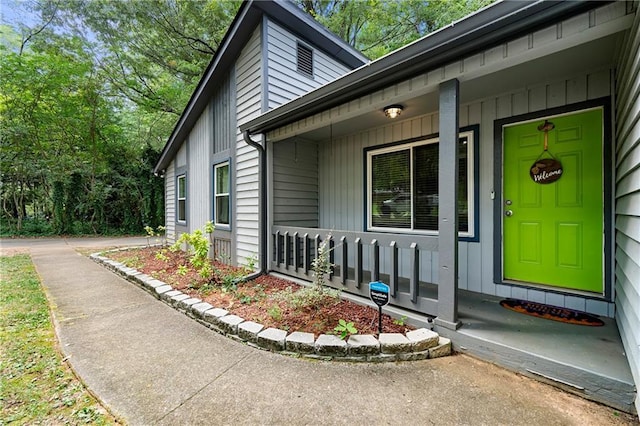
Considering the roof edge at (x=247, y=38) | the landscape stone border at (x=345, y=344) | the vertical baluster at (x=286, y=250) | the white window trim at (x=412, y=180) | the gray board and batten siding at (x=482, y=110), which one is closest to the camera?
the gray board and batten siding at (x=482, y=110)

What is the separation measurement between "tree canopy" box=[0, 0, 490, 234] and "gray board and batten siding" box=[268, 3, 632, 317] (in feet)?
23.8

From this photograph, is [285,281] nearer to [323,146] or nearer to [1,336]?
[323,146]

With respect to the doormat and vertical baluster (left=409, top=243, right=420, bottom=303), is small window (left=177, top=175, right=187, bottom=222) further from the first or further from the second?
the doormat

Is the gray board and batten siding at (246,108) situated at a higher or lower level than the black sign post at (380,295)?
higher

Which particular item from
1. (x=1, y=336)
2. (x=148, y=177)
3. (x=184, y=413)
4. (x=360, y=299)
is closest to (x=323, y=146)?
(x=360, y=299)

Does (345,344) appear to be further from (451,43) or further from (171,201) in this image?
(171,201)

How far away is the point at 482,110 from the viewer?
336 cm

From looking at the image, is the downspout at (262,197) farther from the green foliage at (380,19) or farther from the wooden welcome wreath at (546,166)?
the green foliage at (380,19)

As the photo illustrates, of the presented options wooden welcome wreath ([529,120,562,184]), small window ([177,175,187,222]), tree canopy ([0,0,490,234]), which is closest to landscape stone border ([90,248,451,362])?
wooden welcome wreath ([529,120,562,184])

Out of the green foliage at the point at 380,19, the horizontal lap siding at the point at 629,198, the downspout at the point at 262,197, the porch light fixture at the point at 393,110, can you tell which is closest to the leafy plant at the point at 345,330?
the horizontal lap siding at the point at 629,198

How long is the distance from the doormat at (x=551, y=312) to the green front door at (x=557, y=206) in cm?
25

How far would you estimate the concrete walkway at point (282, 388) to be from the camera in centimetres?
168

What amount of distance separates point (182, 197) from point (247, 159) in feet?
13.0

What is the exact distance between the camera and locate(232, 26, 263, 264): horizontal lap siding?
4.75 meters
